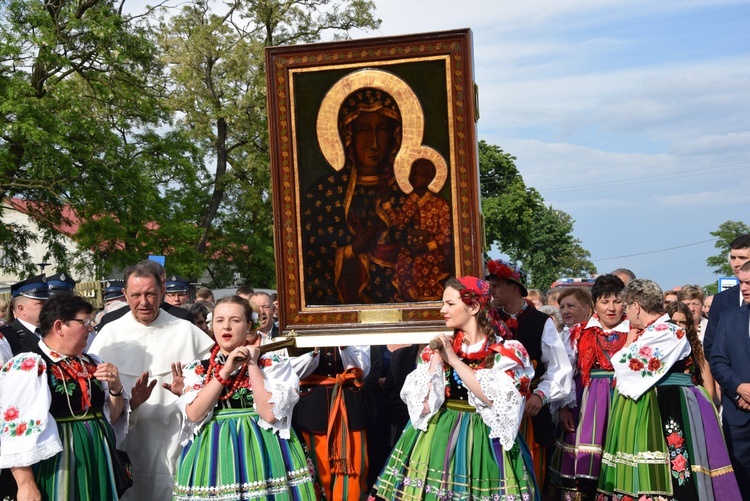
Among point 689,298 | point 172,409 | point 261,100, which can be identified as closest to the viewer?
point 172,409

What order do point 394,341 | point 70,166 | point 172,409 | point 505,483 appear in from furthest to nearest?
point 70,166, point 172,409, point 394,341, point 505,483

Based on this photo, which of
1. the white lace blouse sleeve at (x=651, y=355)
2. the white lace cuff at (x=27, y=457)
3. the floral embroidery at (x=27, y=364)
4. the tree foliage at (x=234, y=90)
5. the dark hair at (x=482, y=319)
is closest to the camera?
the white lace cuff at (x=27, y=457)

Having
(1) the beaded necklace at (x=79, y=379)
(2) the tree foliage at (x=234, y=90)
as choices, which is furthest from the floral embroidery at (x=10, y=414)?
(2) the tree foliage at (x=234, y=90)

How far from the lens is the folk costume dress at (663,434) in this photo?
620cm

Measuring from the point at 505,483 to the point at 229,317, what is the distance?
1.76 meters

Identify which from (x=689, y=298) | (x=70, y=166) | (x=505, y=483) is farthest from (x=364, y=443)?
(x=70, y=166)

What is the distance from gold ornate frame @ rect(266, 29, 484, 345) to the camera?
212 inches

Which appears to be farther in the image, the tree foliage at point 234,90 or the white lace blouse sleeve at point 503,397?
the tree foliage at point 234,90

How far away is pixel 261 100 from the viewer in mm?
25641

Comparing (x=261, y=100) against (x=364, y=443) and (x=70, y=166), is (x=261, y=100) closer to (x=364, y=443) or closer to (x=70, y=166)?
(x=70, y=166)

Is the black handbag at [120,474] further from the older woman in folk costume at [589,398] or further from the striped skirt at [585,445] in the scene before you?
the striped skirt at [585,445]

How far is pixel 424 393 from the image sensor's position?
16.8 ft

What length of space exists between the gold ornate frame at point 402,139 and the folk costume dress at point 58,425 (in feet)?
4.16

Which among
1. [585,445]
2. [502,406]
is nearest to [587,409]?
[585,445]
